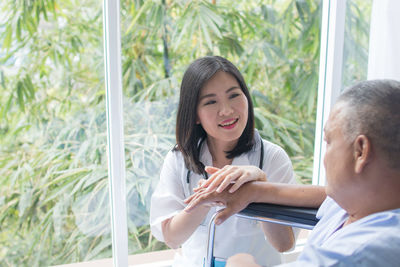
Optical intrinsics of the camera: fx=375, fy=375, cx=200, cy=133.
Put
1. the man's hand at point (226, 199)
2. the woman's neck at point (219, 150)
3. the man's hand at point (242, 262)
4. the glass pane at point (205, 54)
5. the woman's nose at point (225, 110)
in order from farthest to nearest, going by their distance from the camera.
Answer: the glass pane at point (205, 54)
the woman's neck at point (219, 150)
the woman's nose at point (225, 110)
the man's hand at point (226, 199)
the man's hand at point (242, 262)

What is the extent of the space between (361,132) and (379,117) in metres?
0.04

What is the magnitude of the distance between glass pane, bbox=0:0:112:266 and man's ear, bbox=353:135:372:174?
5.05 ft

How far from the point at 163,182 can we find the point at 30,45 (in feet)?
3.27

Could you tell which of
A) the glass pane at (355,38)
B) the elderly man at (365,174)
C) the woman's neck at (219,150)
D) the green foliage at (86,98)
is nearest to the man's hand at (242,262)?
the elderly man at (365,174)

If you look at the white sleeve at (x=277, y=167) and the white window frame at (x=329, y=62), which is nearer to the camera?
the white sleeve at (x=277, y=167)

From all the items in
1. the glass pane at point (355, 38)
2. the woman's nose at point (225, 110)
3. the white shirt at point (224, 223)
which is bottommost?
the white shirt at point (224, 223)

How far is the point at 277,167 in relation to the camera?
1.62 metres

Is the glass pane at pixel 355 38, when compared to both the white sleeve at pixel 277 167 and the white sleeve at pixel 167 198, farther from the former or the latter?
the white sleeve at pixel 167 198

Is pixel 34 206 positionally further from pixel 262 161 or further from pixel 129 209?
pixel 262 161

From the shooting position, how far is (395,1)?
216cm

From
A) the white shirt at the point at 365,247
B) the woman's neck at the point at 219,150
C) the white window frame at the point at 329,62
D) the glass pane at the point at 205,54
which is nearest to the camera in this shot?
the white shirt at the point at 365,247

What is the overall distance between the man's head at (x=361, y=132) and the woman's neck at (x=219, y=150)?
2.85ft

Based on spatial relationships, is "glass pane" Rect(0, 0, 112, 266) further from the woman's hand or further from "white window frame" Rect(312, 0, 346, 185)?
"white window frame" Rect(312, 0, 346, 185)

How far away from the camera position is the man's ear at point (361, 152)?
2.44 feet
